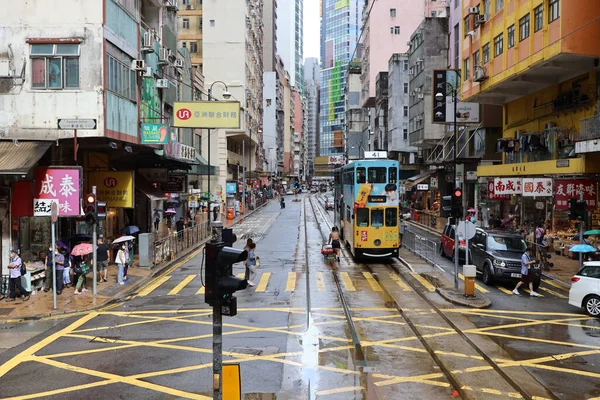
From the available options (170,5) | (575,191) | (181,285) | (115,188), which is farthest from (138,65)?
(575,191)

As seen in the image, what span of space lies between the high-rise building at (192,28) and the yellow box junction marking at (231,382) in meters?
64.8

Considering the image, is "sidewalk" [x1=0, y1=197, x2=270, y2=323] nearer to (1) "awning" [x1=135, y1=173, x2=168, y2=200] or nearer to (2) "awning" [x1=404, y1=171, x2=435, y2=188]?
(1) "awning" [x1=135, y1=173, x2=168, y2=200]

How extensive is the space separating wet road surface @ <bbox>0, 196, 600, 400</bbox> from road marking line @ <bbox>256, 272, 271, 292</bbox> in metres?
0.46

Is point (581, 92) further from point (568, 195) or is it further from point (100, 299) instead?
point (100, 299)

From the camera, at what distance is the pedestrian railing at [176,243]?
2591 centimetres

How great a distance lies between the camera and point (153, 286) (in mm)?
20750

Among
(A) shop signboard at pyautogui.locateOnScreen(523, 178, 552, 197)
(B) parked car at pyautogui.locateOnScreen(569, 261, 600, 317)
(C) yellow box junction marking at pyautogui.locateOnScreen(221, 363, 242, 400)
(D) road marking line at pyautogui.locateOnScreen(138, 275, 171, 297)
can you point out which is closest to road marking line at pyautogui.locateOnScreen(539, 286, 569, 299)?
(B) parked car at pyautogui.locateOnScreen(569, 261, 600, 317)

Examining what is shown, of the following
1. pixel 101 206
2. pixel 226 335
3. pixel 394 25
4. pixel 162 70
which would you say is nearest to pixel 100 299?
pixel 101 206

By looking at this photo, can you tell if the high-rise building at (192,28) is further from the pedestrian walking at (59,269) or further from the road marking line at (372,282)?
the pedestrian walking at (59,269)

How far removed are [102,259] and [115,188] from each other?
463cm

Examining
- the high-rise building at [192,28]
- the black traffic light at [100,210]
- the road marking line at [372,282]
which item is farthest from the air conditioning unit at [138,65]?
the high-rise building at [192,28]

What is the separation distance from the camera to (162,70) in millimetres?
29672

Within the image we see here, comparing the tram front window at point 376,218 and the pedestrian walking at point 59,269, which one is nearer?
the pedestrian walking at point 59,269

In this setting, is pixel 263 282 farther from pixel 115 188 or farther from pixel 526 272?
pixel 526 272
